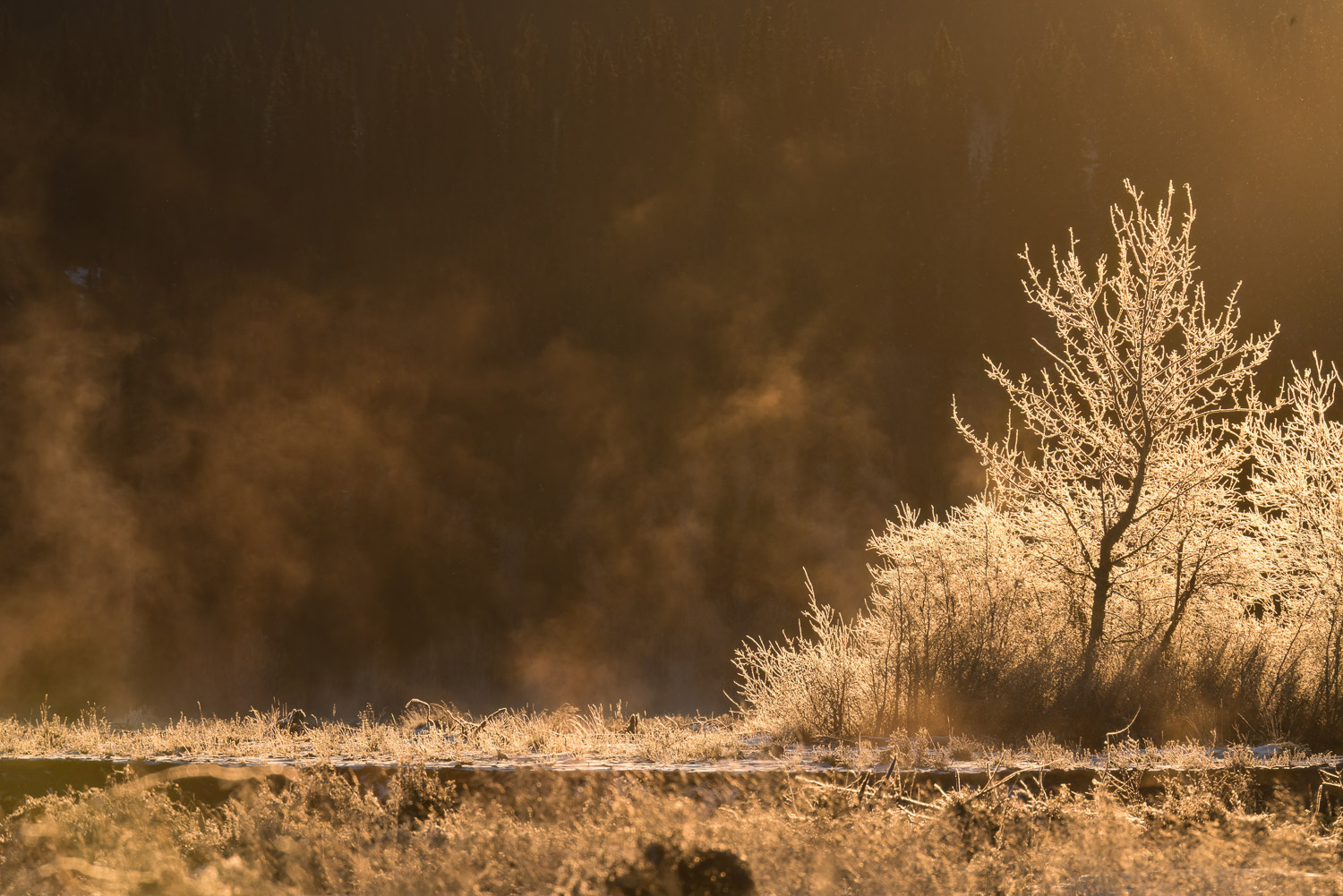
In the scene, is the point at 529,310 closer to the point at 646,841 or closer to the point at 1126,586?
the point at 1126,586

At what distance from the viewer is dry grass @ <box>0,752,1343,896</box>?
604 centimetres

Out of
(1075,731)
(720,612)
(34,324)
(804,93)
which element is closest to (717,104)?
(804,93)

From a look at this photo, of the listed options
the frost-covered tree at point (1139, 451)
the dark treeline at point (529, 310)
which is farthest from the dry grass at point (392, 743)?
the dark treeline at point (529, 310)

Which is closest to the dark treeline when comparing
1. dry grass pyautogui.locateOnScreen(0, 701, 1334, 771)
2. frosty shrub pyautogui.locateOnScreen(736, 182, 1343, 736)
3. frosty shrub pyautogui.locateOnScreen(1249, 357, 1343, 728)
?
frosty shrub pyautogui.locateOnScreen(736, 182, 1343, 736)

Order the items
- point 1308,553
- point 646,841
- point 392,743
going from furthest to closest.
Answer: point 1308,553 → point 392,743 → point 646,841

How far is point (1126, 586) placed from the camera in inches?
487

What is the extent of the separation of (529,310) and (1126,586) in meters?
32.5

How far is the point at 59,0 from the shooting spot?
55750 millimetres

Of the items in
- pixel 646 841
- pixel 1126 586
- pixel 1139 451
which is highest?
pixel 1139 451

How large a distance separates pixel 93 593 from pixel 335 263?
53.8 ft

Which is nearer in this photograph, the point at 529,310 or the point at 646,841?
the point at 646,841

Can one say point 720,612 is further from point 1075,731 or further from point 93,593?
point 1075,731

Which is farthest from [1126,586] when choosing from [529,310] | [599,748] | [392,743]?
[529,310]

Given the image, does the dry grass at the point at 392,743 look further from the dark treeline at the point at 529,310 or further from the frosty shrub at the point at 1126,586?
the dark treeline at the point at 529,310
